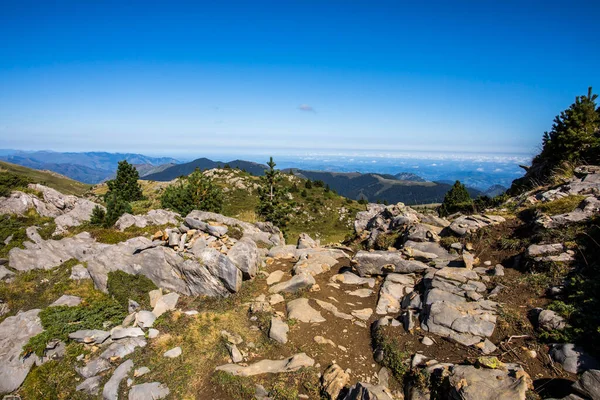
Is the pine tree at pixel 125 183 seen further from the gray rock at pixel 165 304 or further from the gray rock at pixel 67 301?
the gray rock at pixel 165 304

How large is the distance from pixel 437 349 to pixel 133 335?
1230cm

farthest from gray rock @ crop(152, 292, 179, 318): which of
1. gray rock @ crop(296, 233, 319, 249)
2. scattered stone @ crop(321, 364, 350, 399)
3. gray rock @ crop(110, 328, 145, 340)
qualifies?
gray rock @ crop(296, 233, 319, 249)

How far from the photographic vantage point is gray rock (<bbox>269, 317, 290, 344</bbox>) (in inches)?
466

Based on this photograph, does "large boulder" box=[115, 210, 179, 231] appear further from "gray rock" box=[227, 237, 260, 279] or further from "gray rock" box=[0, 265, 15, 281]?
"gray rock" box=[227, 237, 260, 279]

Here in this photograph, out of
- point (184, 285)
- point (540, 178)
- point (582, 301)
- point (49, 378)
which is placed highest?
point (540, 178)

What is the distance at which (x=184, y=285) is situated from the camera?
15.7 meters

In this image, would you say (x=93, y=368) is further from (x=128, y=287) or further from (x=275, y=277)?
(x=275, y=277)

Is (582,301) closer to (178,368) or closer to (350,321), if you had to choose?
(350,321)

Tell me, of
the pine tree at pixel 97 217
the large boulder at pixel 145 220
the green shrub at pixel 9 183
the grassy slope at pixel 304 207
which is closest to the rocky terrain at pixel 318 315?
the large boulder at pixel 145 220

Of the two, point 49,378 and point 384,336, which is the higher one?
point 384,336

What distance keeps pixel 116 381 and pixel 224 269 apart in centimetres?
654

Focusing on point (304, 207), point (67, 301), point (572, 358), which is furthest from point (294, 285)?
point (304, 207)

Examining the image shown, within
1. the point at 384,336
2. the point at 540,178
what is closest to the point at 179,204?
the point at 384,336

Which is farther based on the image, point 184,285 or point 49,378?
point 184,285
